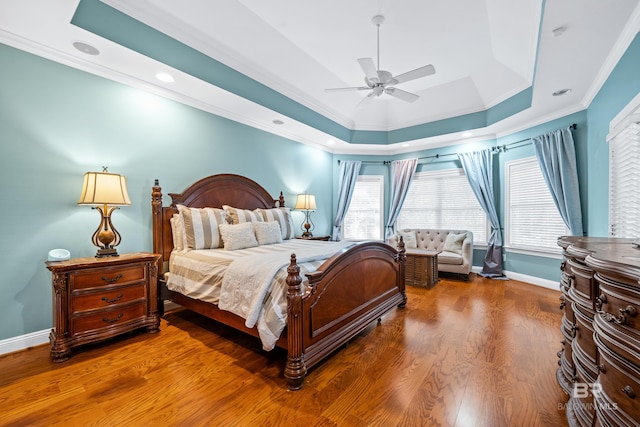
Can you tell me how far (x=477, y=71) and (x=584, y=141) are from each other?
1834mm

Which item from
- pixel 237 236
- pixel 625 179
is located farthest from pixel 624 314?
pixel 237 236

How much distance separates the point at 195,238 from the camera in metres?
3.12

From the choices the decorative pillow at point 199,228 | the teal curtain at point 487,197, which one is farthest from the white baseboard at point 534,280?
the decorative pillow at point 199,228

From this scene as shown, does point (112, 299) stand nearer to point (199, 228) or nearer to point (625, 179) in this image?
point (199, 228)

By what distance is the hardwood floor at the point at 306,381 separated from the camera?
1.61m

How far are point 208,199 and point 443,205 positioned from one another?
4.72m

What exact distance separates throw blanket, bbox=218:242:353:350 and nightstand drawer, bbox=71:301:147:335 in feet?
3.24

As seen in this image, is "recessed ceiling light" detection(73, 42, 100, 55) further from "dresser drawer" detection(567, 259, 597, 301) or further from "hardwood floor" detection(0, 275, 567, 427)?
"dresser drawer" detection(567, 259, 597, 301)

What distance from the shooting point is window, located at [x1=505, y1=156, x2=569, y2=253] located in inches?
172

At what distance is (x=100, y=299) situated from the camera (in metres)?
2.42

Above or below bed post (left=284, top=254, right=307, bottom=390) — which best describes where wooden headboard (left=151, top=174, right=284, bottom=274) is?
above

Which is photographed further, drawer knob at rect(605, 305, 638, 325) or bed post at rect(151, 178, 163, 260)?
bed post at rect(151, 178, 163, 260)

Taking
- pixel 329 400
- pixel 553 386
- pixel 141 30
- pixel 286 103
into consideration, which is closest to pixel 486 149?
pixel 286 103

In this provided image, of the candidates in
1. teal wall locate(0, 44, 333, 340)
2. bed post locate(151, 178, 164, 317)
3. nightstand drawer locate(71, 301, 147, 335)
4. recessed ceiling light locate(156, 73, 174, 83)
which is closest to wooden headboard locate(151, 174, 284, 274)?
bed post locate(151, 178, 164, 317)
